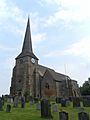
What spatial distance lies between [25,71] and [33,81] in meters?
3.29

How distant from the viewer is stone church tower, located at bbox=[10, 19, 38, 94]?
156 ft

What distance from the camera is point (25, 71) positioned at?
159 feet

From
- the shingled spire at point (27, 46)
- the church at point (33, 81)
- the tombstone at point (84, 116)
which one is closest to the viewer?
the tombstone at point (84, 116)

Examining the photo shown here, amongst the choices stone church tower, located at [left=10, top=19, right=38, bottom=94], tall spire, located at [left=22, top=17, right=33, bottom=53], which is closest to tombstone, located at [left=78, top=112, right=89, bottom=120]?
stone church tower, located at [left=10, top=19, right=38, bottom=94]

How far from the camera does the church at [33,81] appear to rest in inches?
1887

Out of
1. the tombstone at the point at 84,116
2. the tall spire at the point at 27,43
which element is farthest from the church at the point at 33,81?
the tombstone at the point at 84,116

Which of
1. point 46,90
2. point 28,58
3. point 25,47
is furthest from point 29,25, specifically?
point 46,90

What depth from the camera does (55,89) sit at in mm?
48156

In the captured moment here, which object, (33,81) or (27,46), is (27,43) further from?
(33,81)

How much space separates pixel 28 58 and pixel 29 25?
433 inches

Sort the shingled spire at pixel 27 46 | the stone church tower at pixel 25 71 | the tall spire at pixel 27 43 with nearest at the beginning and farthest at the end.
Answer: the stone church tower at pixel 25 71 → the shingled spire at pixel 27 46 → the tall spire at pixel 27 43

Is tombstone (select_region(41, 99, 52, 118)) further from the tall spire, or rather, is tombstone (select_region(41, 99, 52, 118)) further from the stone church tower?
the tall spire

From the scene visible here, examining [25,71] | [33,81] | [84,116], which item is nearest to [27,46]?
[25,71]

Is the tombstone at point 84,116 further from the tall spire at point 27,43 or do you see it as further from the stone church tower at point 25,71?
the tall spire at point 27,43
